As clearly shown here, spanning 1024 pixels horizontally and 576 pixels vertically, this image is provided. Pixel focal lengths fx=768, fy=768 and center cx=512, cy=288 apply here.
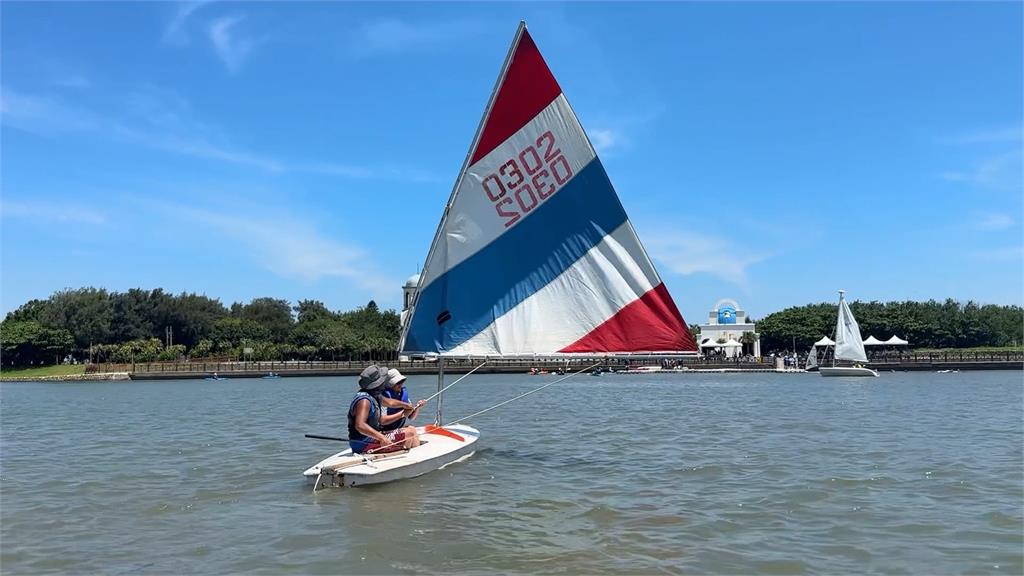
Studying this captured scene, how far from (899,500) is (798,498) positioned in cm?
136

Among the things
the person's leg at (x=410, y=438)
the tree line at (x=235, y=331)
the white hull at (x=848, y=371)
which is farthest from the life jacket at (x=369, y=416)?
the tree line at (x=235, y=331)

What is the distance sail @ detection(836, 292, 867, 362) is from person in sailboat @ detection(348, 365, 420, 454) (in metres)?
57.8

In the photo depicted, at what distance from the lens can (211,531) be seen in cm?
951

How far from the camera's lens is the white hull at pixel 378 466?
37.5 feet

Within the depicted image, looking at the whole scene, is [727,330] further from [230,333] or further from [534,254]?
[534,254]

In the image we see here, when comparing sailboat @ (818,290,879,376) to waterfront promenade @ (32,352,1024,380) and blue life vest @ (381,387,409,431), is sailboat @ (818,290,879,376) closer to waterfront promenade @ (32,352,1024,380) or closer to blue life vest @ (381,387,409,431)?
waterfront promenade @ (32,352,1024,380)

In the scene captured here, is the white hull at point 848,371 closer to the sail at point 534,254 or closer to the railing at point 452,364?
the railing at point 452,364

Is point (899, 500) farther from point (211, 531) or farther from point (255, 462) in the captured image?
point (255, 462)

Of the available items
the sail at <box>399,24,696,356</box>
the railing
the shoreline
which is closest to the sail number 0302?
the sail at <box>399,24,696,356</box>

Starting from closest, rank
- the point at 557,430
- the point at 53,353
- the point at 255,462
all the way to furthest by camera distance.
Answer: the point at 255,462
the point at 557,430
the point at 53,353

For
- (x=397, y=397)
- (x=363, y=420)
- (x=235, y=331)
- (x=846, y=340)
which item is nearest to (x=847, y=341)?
(x=846, y=340)

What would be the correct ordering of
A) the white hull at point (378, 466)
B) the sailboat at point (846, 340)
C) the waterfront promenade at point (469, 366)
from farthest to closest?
the waterfront promenade at point (469, 366) → the sailboat at point (846, 340) → the white hull at point (378, 466)

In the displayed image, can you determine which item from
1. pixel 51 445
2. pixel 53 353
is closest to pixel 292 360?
pixel 53 353

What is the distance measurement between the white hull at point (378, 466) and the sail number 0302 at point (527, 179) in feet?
13.3
